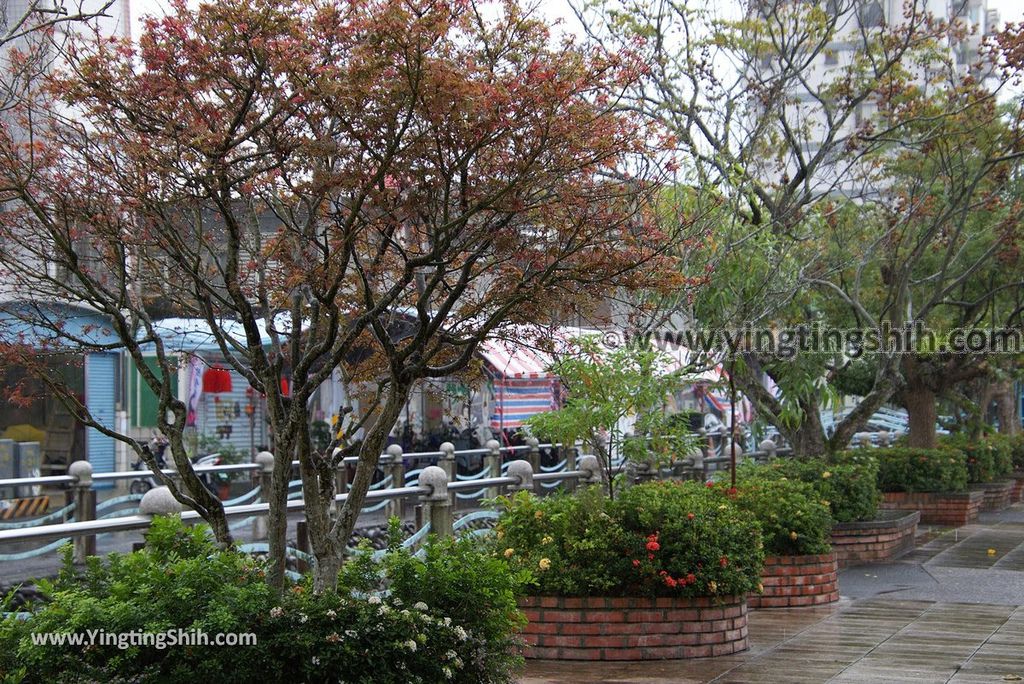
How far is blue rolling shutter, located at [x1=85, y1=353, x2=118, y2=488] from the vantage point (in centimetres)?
2100

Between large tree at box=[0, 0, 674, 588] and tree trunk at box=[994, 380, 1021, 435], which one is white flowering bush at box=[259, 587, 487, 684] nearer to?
large tree at box=[0, 0, 674, 588]

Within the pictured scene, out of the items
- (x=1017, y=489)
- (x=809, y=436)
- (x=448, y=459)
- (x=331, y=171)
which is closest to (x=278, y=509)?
(x=331, y=171)

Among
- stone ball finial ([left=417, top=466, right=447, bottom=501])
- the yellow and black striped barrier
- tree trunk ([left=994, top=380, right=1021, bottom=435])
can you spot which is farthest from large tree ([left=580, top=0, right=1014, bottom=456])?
tree trunk ([left=994, top=380, right=1021, bottom=435])

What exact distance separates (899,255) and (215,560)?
14.4 metres

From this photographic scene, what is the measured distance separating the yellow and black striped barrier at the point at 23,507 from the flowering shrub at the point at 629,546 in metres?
7.88

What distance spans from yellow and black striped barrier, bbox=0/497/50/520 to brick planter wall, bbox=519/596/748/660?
8.46 meters

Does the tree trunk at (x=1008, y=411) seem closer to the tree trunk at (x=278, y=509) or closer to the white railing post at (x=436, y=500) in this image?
the white railing post at (x=436, y=500)

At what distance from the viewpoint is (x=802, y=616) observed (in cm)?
1029

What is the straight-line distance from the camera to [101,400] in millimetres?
21250

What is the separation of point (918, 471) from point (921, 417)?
→ 7.01 feet

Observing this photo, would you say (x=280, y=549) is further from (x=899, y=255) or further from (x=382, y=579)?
(x=899, y=255)

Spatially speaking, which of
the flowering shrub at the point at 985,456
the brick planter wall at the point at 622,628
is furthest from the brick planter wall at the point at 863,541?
the flowering shrub at the point at 985,456

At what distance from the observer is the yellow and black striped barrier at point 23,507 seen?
14383mm

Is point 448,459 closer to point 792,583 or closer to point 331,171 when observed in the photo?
point 792,583
